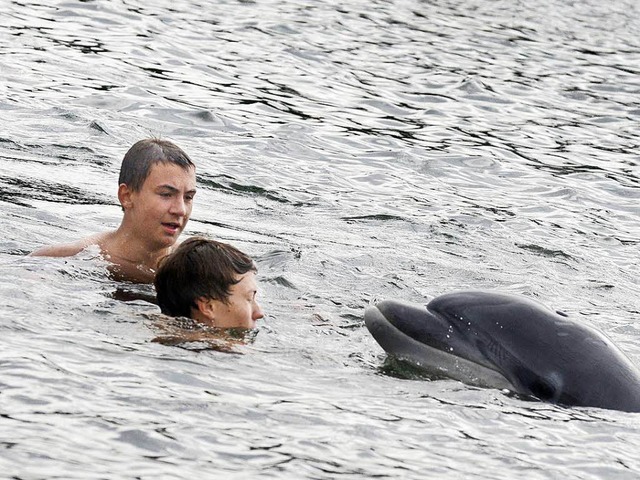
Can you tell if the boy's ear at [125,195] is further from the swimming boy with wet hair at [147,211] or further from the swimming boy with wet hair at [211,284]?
the swimming boy with wet hair at [211,284]

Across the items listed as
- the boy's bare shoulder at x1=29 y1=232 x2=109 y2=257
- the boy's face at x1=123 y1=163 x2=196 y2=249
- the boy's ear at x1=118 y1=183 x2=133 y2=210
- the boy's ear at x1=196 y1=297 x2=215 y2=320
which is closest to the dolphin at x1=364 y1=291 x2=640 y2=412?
the boy's ear at x1=196 y1=297 x2=215 y2=320

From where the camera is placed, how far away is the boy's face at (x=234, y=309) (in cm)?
726

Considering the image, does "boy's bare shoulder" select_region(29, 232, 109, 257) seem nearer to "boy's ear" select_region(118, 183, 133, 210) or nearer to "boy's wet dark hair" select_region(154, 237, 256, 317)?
"boy's ear" select_region(118, 183, 133, 210)

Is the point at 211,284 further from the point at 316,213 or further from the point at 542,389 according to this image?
the point at 316,213

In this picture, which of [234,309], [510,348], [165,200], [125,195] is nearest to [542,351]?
[510,348]

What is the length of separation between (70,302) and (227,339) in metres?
1.08

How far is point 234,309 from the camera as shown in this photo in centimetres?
727

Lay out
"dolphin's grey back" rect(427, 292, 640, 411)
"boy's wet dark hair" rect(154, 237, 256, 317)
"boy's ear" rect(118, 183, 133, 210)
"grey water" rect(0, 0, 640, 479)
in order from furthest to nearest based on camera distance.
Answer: "boy's ear" rect(118, 183, 133, 210) < "boy's wet dark hair" rect(154, 237, 256, 317) < "dolphin's grey back" rect(427, 292, 640, 411) < "grey water" rect(0, 0, 640, 479)

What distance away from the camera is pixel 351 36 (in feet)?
66.6

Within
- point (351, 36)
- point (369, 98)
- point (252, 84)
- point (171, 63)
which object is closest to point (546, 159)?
point (369, 98)

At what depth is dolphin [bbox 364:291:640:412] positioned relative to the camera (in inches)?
240

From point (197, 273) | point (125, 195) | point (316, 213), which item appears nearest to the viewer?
point (197, 273)

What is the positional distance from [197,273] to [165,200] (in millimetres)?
1115

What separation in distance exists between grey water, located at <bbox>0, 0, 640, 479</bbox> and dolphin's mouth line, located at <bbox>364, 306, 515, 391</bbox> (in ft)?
0.25
